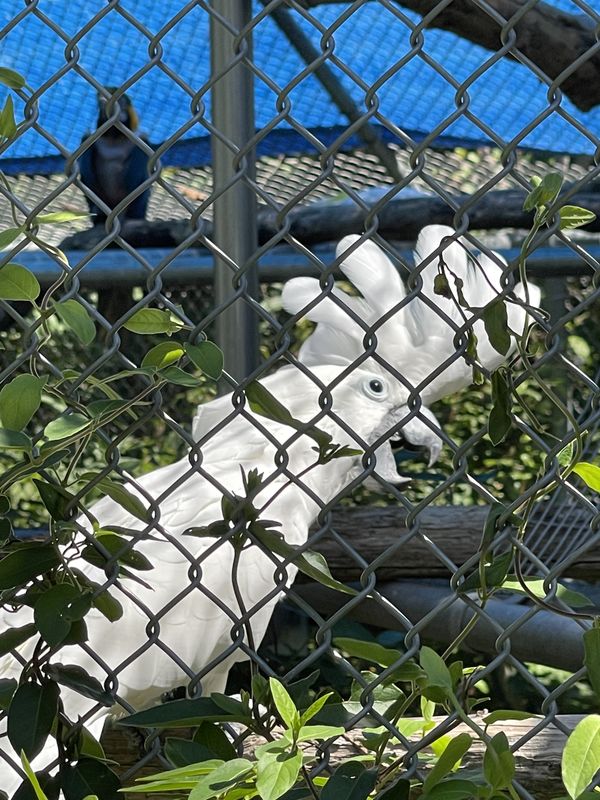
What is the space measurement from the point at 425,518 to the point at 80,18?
1749mm

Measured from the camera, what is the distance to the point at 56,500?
106 centimetres

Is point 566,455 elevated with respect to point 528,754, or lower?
elevated

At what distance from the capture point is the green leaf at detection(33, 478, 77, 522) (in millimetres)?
1051

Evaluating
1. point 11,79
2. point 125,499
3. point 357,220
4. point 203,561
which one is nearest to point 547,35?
point 357,220

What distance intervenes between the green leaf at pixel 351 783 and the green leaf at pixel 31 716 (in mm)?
281

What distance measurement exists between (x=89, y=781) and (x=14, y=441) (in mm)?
344

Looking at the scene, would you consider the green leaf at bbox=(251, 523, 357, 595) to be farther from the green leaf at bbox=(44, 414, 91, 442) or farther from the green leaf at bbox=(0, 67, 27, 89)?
the green leaf at bbox=(0, 67, 27, 89)

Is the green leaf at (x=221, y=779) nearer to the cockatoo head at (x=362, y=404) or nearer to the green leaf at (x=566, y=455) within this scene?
the green leaf at (x=566, y=455)

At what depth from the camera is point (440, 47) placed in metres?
3.12

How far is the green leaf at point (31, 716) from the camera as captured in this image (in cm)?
99

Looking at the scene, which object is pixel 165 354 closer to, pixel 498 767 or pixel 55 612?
pixel 55 612

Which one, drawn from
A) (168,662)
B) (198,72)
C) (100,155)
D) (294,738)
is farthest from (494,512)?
(100,155)

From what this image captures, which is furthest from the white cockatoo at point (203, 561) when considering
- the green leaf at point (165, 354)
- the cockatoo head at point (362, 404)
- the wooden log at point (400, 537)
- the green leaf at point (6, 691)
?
the green leaf at point (165, 354)

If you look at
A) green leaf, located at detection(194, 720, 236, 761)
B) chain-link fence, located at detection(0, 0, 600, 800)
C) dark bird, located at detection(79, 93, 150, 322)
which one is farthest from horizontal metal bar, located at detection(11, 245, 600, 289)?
green leaf, located at detection(194, 720, 236, 761)
